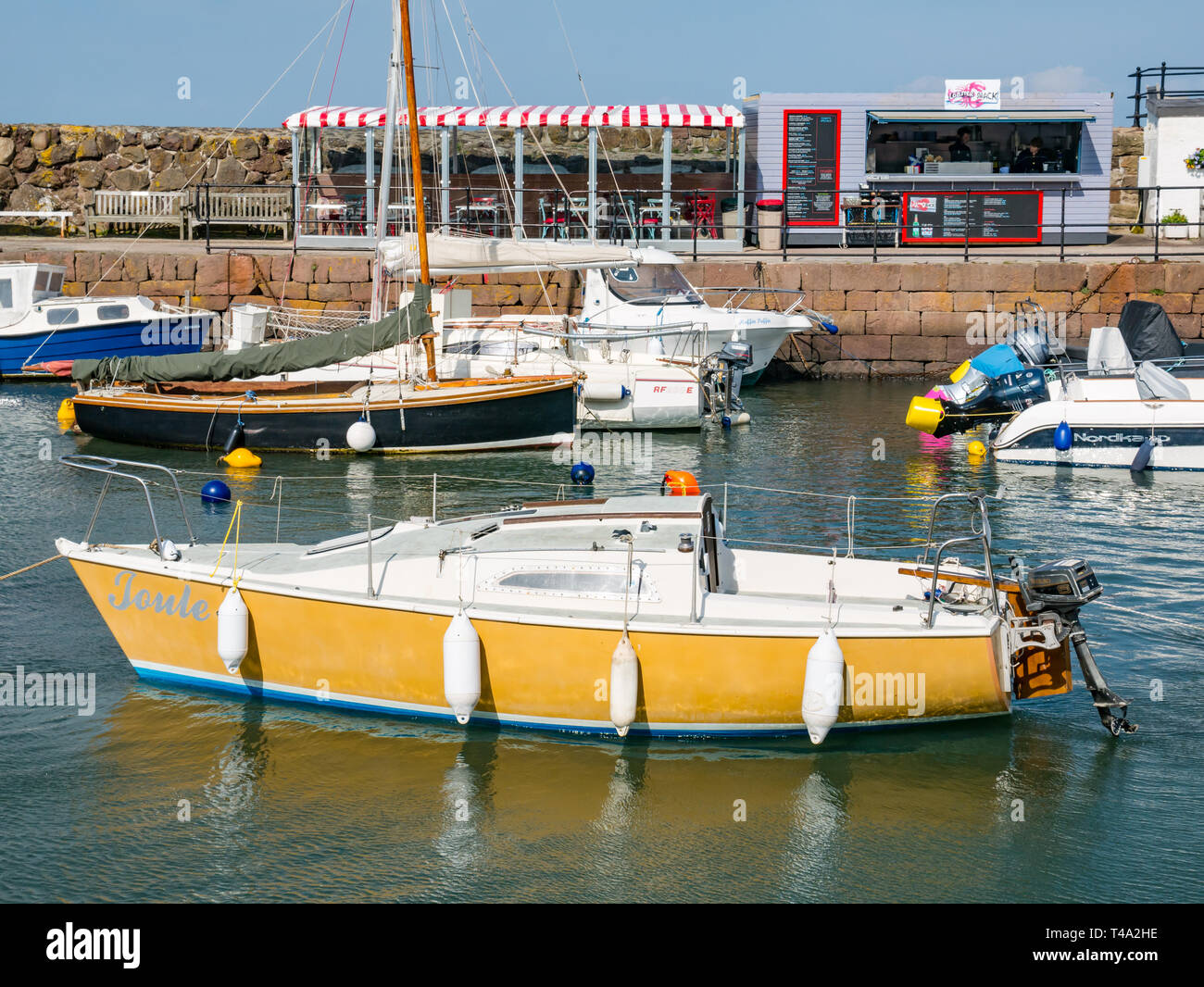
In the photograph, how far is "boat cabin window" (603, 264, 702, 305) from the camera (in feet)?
73.0

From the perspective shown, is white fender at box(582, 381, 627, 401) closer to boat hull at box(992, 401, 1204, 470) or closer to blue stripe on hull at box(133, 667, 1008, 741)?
boat hull at box(992, 401, 1204, 470)

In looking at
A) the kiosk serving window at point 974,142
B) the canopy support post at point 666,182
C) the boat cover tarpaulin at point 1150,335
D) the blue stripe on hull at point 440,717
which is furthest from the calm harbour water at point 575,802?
the kiosk serving window at point 974,142

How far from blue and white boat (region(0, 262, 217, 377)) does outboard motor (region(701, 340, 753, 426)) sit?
9643 millimetres

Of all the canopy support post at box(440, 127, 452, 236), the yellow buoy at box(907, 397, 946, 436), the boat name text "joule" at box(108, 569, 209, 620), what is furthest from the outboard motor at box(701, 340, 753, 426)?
the boat name text "joule" at box(108, 569, 209, 620)

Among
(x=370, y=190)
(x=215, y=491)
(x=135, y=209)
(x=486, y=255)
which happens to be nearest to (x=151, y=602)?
(x=215, y=491)

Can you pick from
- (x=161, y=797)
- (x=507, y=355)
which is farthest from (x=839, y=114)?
(x=161, y=797)

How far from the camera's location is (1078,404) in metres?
17.2

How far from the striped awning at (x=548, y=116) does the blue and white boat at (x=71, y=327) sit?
5.95 m

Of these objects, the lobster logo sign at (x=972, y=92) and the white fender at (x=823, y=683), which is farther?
the lobster logo sign at (x=972, y=92)

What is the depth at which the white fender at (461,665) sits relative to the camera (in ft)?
26.4

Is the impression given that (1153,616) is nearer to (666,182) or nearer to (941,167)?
(666,182)

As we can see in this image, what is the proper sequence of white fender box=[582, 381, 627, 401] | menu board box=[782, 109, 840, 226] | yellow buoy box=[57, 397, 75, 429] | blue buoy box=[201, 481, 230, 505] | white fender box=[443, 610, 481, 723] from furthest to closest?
1. menu board box=[782, 109, 840, 226]
2. yellow buoy box=[57, 397, 75, 429]
3. white fender box=[582, 381, 627, 401]
4. blue buoy box=[201, 481, 230, 505]
5. white fender box=[443, 610, 481, 723]

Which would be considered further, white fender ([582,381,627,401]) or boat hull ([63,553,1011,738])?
white fender ([582,381,627,401])

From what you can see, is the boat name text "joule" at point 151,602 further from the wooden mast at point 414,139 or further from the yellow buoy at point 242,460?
the wooden mast at point 414,139
